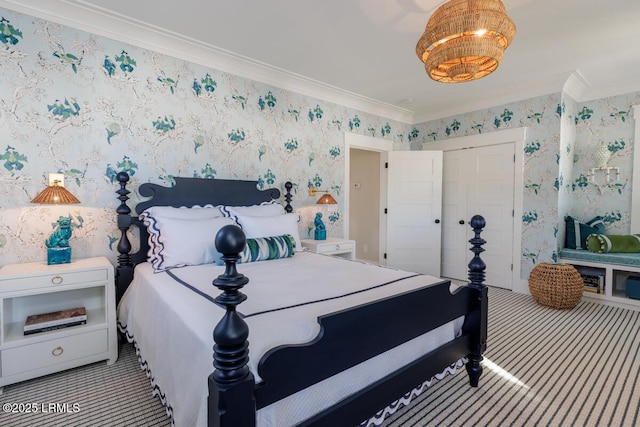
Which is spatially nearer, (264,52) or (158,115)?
(158,115)

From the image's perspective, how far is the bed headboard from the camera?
2.45 m

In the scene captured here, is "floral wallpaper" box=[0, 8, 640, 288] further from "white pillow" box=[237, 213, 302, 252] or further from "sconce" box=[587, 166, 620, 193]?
"white pillow" box=[237, 213, 302, 252]

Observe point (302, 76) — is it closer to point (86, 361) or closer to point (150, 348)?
point (150, 348)

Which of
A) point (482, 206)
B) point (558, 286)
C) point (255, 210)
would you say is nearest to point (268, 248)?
point (255, 210)

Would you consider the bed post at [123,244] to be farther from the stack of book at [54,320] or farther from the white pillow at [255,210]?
the white pillow at [255,210]

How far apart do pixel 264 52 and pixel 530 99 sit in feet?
10.7

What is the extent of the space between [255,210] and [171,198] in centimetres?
73

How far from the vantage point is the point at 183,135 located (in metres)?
2.83

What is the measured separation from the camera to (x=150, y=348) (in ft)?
5.52

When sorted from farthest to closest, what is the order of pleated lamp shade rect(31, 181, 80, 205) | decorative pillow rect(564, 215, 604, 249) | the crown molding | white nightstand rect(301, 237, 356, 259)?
decorative pillow rect(564, 215, 604, 249)
white nightstand rect(301, 237, 356, 259)
the crown molding
pleated lamp shade rect(31, 181, 80, 205)

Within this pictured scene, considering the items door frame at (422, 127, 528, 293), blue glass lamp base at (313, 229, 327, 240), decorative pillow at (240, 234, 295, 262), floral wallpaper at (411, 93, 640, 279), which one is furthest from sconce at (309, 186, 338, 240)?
floral wallpaper at (411, 93, 640, 279)

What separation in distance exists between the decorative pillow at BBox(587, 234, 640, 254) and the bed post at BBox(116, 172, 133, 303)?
4.76 metres

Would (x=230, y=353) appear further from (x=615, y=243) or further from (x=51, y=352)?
(x=615, y=243)

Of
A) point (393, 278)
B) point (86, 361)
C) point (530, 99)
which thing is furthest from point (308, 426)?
point (530, 99)
